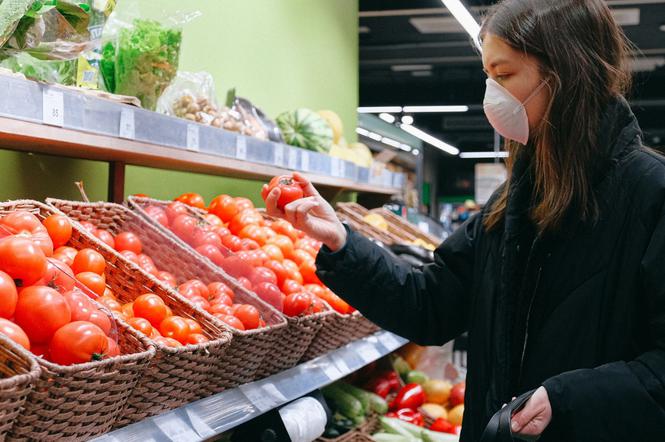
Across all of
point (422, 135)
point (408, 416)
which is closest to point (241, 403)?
point (408, 416)

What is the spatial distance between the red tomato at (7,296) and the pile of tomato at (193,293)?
40 cm

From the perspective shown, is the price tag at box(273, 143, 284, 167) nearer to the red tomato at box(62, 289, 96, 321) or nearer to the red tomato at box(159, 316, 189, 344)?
the red tomato at box(159, 316, 189, 344)

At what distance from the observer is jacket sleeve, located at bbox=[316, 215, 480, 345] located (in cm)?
182

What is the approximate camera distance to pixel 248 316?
1.91m

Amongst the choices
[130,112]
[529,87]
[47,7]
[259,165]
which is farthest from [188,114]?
[529,87]

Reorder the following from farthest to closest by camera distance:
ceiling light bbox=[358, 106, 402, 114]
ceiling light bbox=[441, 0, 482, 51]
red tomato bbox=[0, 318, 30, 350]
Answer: ceiling light bbox=[358, 106, 402, 114] → ceiling light bbox=[441, 0, 482, 51] → red tomato bbox=[0, 318, 30, 350]

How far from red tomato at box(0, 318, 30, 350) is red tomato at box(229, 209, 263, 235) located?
4.88ft

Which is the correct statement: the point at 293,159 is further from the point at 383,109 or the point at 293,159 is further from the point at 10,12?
the point at 383,109

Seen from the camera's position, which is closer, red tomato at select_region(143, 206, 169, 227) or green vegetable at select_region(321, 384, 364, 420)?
red tomato at select_region(143, 206, 169, 227)

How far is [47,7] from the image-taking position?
5.57 ft

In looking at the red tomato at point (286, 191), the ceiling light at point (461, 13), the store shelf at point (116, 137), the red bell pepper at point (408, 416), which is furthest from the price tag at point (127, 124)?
the ceiling light at point (461, 13)

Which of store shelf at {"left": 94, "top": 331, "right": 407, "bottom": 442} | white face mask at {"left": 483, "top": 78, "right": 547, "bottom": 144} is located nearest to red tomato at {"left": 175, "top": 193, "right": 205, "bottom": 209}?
store shelf at {"left": 94, "top": 331, "right": 407, "bottom": 442}

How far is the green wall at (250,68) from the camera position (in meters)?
2.41

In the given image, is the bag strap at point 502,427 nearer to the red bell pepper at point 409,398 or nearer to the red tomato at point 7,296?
the red tomato at point 7,296
